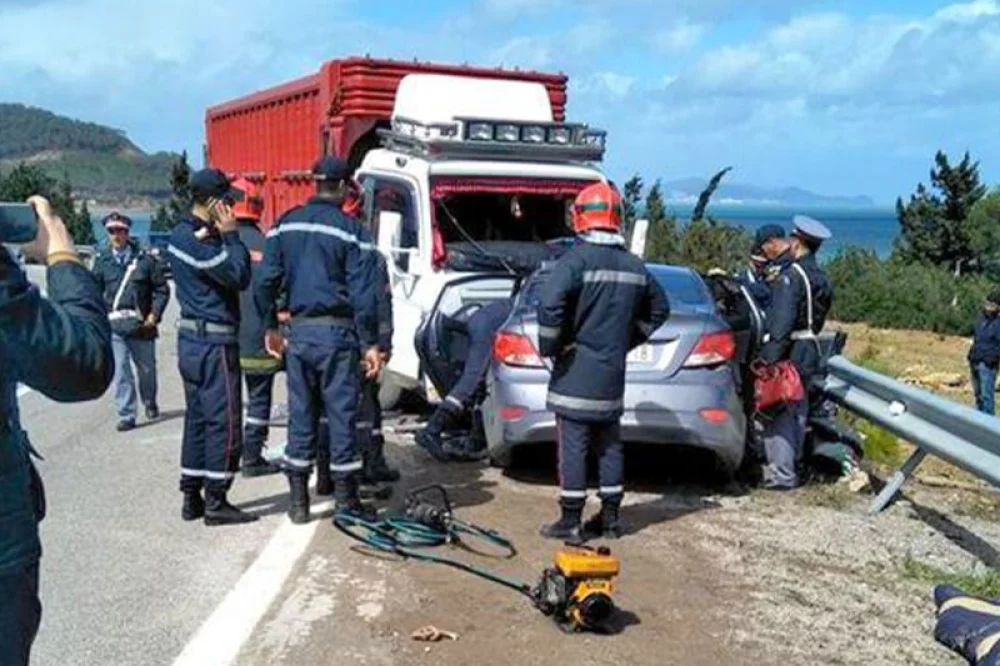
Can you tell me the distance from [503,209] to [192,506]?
16.5ft

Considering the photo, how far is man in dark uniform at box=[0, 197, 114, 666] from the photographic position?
9.30 feet

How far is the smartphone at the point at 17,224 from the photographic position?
2.82m

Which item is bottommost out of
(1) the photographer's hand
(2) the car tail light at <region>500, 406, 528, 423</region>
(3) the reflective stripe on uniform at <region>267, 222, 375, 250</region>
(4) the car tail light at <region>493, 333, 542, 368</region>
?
(2) the car tail light at <region>500, 406, 528, 423</region>

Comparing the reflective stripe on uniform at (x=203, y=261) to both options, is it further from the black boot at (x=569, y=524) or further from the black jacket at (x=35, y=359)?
the black jacket at (x=35, y=359)

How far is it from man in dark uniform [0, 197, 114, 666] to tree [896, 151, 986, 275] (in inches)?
1940

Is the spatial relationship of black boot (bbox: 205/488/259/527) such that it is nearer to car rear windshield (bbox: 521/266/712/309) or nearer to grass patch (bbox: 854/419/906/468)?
car rear windshield (bbox: 521/266/712/309)

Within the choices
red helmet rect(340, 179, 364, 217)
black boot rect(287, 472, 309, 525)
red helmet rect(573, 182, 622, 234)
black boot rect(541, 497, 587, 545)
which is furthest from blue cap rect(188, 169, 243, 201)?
black boot rect(541, 497, 587, 545)

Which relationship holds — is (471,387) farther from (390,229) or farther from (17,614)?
(17,614)

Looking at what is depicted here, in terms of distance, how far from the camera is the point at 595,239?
22.9 feet

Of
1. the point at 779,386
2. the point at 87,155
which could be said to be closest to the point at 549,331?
the point at 779,386

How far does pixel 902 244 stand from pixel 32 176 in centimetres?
3392

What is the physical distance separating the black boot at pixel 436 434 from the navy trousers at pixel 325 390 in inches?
79.2

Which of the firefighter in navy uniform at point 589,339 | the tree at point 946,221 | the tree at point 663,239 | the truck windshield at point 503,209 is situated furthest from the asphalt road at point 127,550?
the tree at point 946,221

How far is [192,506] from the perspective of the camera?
7.46 metres
